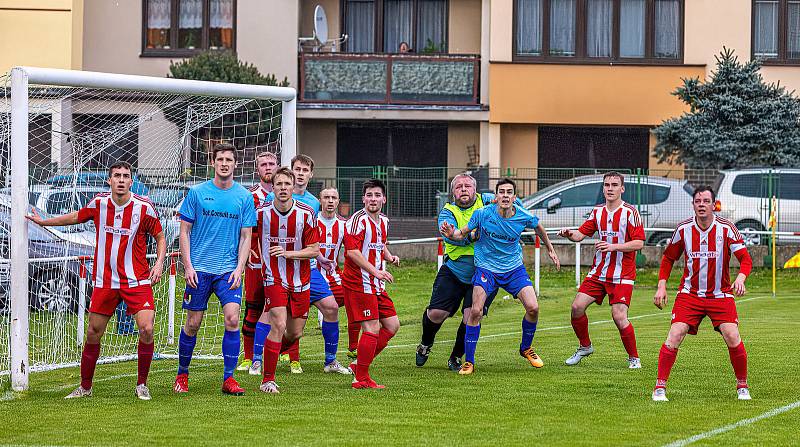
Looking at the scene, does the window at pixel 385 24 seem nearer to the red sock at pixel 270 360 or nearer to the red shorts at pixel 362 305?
the red shorts at pixel 362 305

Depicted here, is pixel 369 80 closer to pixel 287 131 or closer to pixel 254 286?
pixel 287 131

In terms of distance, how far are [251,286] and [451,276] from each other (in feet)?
6.91

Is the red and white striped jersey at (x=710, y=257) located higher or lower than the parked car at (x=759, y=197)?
lower

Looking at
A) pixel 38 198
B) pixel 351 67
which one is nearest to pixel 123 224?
pixel 38 198

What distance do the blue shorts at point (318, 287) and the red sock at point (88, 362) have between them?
2.37 meters

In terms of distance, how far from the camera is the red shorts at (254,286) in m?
11.6

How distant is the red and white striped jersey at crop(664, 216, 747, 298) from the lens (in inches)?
407

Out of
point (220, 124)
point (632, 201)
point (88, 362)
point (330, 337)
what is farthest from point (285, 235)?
point (632, 201)

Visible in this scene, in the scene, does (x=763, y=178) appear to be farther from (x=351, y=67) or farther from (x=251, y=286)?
(x=251, y=286)

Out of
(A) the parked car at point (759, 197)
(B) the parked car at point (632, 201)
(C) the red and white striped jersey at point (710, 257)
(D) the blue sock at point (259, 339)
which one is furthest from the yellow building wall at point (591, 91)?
(C) the red and white striped jersey at point (710, 257)

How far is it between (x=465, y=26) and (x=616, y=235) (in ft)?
73.7

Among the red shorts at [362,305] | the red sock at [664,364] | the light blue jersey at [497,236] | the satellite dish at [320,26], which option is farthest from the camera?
the satellite dish at [320,26]

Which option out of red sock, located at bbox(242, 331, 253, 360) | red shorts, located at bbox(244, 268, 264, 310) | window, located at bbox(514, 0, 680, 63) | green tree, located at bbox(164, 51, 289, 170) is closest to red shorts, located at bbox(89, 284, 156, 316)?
red shorts, located at bbox(244, 268, 264, 310)

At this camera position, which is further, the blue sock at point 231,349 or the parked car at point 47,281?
the parked car at point 47,281
